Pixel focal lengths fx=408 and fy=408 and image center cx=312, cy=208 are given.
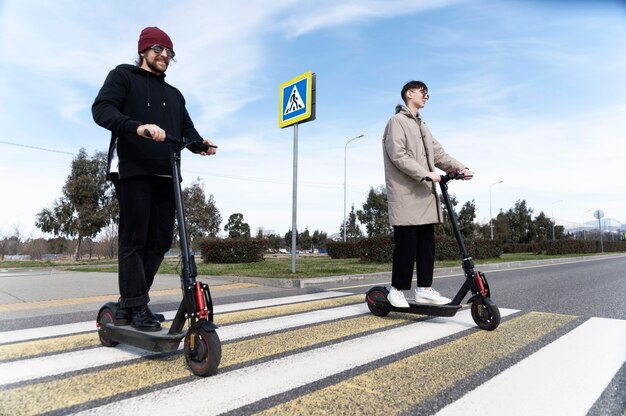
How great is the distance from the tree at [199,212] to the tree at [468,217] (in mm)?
27445

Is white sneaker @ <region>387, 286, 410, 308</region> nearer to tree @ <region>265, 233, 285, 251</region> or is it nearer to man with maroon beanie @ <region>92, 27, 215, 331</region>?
man with maroon beanie @ <region>92, 27, 215, 331</region>

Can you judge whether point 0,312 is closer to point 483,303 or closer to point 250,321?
point 250,321

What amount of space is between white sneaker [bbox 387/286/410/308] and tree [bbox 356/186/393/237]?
3945 cm

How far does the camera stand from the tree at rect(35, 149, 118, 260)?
110ft

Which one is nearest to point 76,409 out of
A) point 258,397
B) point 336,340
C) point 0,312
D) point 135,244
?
point 258,397

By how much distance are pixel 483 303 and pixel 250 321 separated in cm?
193

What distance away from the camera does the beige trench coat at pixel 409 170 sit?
3.57 metres

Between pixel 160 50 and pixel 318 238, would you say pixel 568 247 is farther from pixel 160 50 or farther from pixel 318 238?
pixel 318 238

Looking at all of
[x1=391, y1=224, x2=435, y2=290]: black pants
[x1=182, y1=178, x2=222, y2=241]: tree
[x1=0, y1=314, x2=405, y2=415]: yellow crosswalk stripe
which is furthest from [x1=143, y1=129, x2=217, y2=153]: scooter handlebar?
[x1=182, y1=178, x2=222, y2=241]: tree

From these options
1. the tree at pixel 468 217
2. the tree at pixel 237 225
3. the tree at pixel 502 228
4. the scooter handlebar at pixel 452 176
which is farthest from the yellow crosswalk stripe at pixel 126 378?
the tree at pixel 237 225

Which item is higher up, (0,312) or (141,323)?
(141,323)

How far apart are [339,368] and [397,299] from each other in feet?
4.82

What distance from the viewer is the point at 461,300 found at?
335 centimetres

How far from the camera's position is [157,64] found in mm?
2748
